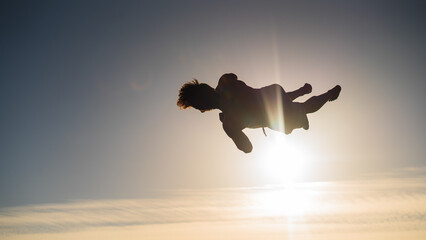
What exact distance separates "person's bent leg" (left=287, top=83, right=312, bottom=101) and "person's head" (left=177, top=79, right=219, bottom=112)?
207 centimetres

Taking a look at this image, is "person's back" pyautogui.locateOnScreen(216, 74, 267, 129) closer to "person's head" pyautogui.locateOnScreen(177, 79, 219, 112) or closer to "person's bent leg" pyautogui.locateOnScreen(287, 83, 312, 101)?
"person's head" pyautogui.locateOnScreen(177, 79, 219, 112)

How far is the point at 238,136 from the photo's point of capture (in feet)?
28.9

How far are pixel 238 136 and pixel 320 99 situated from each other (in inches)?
91.1

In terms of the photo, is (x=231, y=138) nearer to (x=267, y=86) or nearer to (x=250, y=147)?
(x=250, y=147)

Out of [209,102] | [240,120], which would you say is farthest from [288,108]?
[209,102]

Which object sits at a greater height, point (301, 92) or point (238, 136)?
point (301, 92)

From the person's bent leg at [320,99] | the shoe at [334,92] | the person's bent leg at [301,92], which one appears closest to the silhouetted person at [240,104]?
the person's bent leg at [320,99]

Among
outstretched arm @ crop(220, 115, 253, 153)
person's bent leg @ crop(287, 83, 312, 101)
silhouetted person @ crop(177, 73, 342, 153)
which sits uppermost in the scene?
person's bent leg @ crop(287, 83, 312, 101)

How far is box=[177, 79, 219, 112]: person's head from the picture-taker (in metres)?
8.72

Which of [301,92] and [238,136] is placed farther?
[301,92]

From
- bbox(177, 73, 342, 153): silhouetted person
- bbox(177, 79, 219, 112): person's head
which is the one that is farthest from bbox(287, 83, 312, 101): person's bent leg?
bbox(177, 79, 219, 112): person's head

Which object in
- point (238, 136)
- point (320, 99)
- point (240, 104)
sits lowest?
point (238, 136)

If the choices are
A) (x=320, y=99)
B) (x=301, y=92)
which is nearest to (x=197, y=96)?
(x=301, y=92)

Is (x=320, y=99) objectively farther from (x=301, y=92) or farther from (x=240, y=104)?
(x=240, y=104)
